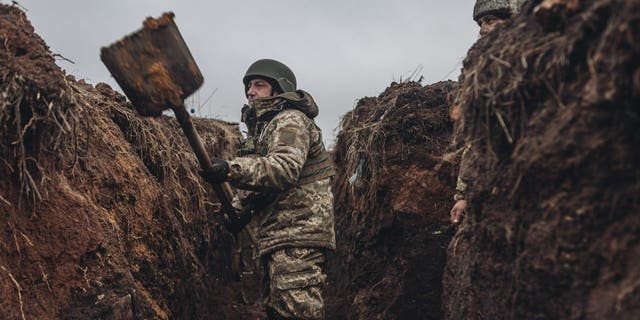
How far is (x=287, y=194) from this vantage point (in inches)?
188

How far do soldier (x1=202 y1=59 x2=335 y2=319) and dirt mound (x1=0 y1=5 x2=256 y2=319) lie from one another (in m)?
0.89

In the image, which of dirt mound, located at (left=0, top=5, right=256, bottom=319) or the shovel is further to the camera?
the shovel

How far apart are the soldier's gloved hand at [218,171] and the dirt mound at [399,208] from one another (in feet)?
8.17

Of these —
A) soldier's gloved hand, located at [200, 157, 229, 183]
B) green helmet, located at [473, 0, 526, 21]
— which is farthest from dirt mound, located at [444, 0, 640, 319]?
green helmet, located at [473, 0, 526, 21]

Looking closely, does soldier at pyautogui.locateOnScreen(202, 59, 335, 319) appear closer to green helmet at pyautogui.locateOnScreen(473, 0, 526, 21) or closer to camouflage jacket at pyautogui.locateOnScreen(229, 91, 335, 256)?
camouflage jacket at pyautogui.locateOnScreen(229, 91, 335, 256)

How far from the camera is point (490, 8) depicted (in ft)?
20.5

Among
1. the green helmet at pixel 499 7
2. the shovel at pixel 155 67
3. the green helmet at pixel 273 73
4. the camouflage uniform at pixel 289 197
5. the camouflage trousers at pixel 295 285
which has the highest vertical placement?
the green helmet at pixel 499 7

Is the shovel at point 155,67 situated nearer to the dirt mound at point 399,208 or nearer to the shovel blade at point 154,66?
the shovel blade at point 154,66

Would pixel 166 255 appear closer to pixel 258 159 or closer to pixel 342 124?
pixel 258 159

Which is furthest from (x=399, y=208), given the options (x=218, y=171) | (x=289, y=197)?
(x=218, y=171)

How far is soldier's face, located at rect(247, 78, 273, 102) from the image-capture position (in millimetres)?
5211

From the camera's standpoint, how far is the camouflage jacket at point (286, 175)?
176 inches

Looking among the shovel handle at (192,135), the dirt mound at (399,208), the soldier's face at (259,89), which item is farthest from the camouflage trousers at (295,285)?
the dirt mound at (399,208)

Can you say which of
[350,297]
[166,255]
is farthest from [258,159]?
[350,297]
